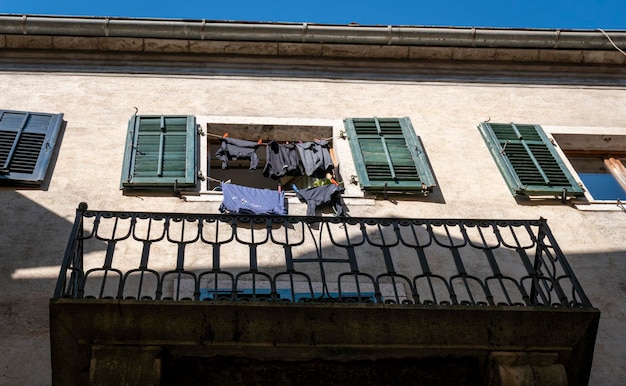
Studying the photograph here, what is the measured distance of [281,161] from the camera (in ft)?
33.1

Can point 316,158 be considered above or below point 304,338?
above

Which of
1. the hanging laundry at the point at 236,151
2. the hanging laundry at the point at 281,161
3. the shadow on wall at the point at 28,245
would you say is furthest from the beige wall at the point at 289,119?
the hanging laundry at the point at 281,161

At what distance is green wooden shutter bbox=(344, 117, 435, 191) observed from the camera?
9430mm

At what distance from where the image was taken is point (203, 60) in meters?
11.6

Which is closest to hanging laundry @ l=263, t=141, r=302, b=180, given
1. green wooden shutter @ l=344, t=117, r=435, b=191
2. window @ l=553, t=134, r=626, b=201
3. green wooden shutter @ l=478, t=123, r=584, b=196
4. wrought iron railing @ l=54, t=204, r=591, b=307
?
green wooden shutter @ l=344, t=117, r=435, b=191

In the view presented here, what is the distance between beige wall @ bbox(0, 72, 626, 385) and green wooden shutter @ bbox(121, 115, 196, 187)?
0.16 meters

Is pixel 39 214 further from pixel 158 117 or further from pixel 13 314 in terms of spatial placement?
pixel 158 117

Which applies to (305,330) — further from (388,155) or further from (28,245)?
(388,155)

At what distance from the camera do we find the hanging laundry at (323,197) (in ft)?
29.5

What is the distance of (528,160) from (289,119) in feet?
9.91

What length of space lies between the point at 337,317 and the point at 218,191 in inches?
142

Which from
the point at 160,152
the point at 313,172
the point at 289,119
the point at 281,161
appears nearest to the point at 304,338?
the point at 313,172

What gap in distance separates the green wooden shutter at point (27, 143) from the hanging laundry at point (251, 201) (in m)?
2.01

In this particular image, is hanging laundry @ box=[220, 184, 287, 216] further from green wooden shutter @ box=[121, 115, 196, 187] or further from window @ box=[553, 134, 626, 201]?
window @ box=[553, 134, 626, 201]
